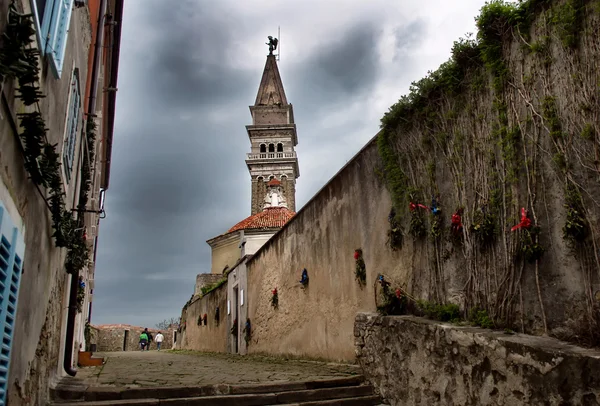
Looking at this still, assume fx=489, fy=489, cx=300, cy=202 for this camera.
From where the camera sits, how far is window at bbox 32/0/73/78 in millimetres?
3350

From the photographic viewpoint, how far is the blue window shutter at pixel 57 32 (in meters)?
3.41

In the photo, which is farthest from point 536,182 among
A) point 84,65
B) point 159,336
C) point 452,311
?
point 159,336

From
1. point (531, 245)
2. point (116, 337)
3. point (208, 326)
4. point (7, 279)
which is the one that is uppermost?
point (531, 245)

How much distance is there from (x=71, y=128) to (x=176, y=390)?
10.6 ft

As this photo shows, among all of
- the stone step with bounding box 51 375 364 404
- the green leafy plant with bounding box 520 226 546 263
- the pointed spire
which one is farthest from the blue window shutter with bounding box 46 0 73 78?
the pointed spire

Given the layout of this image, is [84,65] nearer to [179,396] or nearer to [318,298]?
[179,396]

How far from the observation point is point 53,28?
3.44 metres

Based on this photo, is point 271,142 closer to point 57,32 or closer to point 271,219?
point 271,219

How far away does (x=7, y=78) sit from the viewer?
2830 millimetres

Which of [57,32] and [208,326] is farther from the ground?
[57,32]

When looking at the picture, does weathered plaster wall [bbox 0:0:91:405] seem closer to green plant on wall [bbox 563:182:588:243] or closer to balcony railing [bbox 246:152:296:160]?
green plant on wall [bbox 563:182:588:243]

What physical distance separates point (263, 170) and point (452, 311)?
2033 inches

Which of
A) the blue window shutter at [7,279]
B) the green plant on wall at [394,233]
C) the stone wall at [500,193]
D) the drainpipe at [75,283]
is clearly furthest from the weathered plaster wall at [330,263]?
the blue window shutter at [7,279]

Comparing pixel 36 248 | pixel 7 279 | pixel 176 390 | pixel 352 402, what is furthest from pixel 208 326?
pixel 7 279
